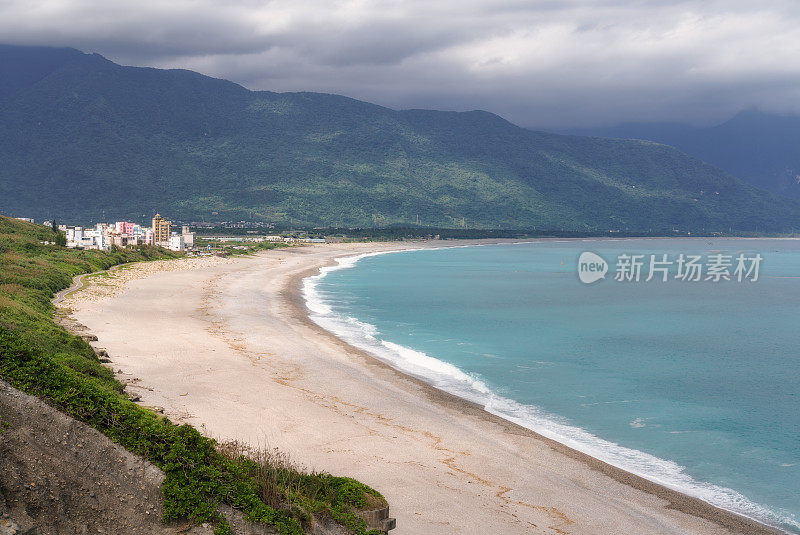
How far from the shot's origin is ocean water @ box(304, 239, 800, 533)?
1906 centimetres

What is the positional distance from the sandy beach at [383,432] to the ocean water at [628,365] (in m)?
1.78

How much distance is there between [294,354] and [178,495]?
1944 centimetres

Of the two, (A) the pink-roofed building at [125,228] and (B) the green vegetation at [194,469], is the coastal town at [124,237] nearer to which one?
(A) the pink-roofed building at [125,228]

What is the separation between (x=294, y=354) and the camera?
2928cm

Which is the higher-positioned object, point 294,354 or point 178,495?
point 178,495

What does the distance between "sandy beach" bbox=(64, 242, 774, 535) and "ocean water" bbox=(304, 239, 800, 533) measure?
1784mm

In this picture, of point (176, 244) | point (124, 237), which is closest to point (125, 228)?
point (124, 237)

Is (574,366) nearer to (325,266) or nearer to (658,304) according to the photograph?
(658,304)

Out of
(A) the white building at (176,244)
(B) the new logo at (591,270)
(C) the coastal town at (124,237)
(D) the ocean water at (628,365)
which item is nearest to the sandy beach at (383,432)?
(D) the ocean water at (628,365)

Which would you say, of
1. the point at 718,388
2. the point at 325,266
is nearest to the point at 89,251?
the point at 325,266

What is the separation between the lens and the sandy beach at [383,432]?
14.0 m

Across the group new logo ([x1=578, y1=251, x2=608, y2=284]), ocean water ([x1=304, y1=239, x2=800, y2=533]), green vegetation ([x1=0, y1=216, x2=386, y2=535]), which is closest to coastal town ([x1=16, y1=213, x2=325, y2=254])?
ocean water ([x1=304, y1=239, x2=800, y2=533])

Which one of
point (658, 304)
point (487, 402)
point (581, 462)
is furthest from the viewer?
point (658, 304)

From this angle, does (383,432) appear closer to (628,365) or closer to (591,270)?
(628,365)
